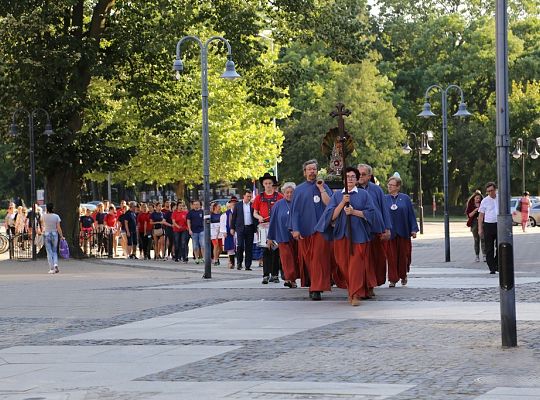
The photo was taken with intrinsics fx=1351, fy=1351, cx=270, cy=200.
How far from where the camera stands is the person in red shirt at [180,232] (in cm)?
3556

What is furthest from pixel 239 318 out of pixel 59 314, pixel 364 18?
pixel 364 18

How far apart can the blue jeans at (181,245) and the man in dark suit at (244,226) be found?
197 inches

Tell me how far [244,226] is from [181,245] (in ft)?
19.4

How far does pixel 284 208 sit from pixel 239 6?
59.1ft

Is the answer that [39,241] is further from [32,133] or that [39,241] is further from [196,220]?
[196,220]

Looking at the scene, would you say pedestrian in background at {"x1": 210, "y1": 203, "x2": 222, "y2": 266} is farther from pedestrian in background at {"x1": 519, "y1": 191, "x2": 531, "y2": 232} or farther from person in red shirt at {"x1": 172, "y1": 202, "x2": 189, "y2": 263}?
pedestrian in background at {"x1": 519, "y1": 191, "x2": 531, "y2": 232}

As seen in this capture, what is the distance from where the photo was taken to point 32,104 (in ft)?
128

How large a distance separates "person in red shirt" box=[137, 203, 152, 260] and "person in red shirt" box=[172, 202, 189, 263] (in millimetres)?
2221

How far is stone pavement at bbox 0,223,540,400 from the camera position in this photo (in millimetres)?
10469

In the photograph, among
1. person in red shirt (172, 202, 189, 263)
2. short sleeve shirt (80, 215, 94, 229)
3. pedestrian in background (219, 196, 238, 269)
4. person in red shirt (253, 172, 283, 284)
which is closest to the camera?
person in red shirt (253, 172, 283, 284)

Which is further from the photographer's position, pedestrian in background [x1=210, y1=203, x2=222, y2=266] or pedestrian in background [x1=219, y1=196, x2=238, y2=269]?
pedestrian in background [x1=210, y1=203, x2=222, y2=266]

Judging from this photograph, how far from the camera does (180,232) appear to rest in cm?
3597

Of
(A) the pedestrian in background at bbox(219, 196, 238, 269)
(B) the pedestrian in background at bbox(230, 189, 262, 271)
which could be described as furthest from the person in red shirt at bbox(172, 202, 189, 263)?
(B) the pedestrian in background at bbox(230, 189, 262, 271)

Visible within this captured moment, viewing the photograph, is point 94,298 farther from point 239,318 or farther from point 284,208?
point 239,318
